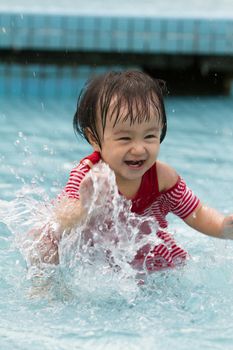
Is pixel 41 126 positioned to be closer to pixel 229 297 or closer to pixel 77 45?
pixel 77 45

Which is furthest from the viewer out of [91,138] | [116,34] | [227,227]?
[116,34]

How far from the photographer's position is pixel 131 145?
8.87ft

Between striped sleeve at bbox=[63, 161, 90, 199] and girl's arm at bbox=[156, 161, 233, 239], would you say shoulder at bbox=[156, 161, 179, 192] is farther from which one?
striped sleeve at bbox=[63, 161, 90, 199]

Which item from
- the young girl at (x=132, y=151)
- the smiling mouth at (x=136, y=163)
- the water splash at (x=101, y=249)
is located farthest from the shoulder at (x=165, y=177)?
the smiling mouth at (x=136, y=163)

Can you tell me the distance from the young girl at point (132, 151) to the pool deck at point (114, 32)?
4.62 meters

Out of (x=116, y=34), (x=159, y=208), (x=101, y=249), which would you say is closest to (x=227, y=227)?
(x=159, y=208)

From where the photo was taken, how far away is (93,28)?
24.6ft

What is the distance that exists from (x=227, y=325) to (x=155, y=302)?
0.28 m

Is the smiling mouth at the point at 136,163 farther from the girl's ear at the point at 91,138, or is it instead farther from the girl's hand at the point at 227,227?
the girl's hand at the point at 227,227

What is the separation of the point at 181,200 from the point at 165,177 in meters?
0.11

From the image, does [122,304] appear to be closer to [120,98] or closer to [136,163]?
[136,163]

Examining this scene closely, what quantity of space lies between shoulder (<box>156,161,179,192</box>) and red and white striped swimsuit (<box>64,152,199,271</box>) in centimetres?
1

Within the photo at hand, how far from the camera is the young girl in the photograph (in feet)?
8.88

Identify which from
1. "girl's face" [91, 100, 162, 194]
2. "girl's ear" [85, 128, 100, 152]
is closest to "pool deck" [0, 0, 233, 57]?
"girl's ear" [85, 128, 100, 152]
